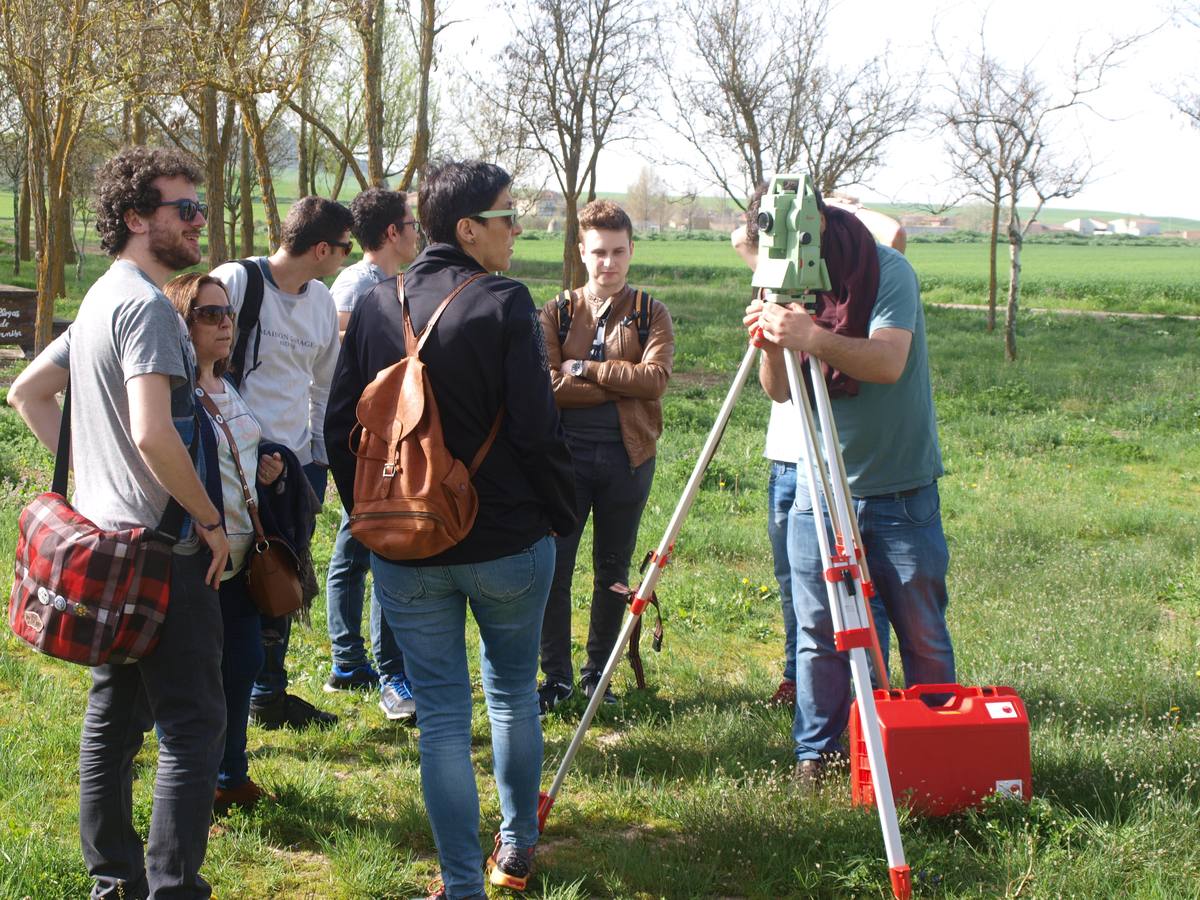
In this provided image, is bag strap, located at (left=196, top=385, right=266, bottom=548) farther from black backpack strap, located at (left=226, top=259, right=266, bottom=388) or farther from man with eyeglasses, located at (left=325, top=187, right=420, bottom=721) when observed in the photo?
man with eyeglasses, located at (left=325, top=187, right=420, bottom=721)

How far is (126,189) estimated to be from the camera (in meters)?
2.91

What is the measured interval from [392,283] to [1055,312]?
31.7 m

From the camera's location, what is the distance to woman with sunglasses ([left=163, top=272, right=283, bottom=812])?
3.26 meters

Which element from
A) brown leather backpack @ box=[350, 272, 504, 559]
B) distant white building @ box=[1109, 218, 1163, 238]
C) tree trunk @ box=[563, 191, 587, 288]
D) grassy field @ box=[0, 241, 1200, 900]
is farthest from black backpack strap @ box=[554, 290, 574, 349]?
distant white building @ box=[1109, 218, 1163, 238]

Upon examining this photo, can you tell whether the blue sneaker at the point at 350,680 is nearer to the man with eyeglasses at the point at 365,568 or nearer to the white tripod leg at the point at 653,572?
the man with eyeglasses at the point at 365,568

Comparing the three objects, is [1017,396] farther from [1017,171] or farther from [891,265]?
[891,265]

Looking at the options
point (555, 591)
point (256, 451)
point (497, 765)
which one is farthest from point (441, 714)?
point (555, 591)

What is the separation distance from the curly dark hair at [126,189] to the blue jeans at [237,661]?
44.4 inches

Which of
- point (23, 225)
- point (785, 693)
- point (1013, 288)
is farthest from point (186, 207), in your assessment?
point (23, 225)

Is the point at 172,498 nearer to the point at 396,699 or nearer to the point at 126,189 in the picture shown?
the point at 126,189

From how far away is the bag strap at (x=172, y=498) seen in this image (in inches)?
110

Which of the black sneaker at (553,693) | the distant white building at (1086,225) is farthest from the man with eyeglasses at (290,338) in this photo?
the distant white building at (1086,225)

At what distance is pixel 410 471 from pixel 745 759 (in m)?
1.95

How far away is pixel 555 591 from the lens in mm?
4715
